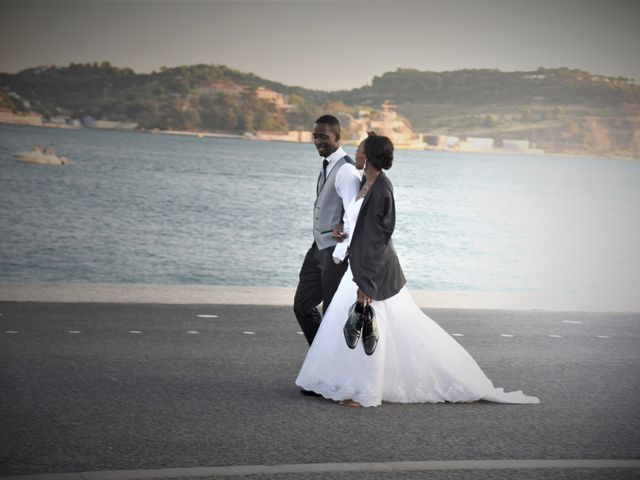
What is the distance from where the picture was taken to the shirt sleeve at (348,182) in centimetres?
753

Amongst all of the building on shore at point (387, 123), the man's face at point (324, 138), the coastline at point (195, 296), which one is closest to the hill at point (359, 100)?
the building on shore at point (387, 123)

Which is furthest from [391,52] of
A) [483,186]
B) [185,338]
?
[185,338]

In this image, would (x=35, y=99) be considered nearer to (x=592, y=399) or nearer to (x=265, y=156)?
(x=265, y=156)

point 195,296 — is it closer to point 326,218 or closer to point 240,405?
point 326,218

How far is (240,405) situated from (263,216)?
6314 cm

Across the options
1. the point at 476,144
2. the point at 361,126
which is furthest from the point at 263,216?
the point at 476,144

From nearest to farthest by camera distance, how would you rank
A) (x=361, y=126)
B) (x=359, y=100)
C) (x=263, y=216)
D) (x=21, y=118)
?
(x=263, y=216) < (x=359, y=100) < (x=361, y=126) < (x=21, y=118)

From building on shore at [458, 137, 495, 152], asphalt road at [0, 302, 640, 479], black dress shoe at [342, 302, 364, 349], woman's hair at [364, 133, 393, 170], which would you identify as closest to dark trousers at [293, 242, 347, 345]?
asphalt road at [0, 302, 640, 479]

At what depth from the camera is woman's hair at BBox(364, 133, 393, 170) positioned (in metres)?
7.16

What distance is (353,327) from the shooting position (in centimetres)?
693

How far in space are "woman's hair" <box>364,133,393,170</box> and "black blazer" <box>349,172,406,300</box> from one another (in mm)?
93

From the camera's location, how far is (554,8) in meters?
109

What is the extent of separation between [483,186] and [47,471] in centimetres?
10281

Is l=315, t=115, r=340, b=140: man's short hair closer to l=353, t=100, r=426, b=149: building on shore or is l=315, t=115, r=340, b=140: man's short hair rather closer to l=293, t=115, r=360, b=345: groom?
l=293, t=115, r=360, b=345: groom
